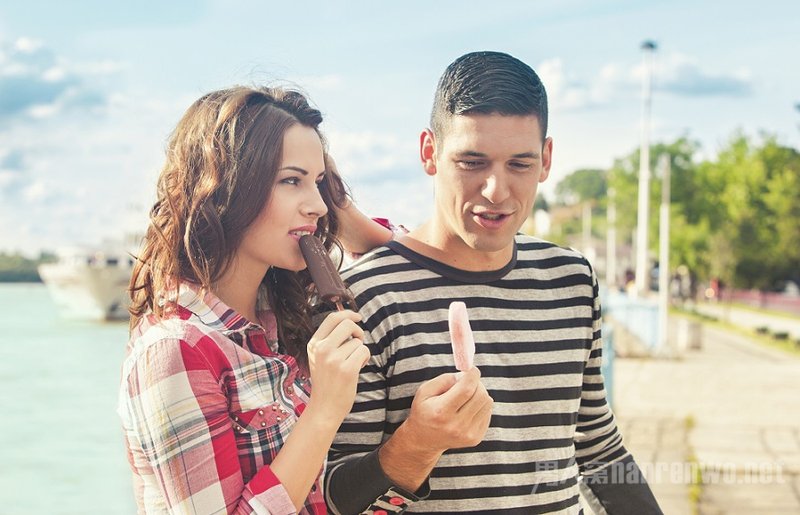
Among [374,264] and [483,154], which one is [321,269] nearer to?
[374,264]

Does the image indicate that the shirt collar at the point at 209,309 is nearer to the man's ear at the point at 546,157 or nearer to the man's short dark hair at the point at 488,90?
the man's short dark hair at the point at 488,90

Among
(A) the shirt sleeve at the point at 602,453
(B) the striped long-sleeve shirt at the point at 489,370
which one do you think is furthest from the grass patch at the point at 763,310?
(B) the striped long-sleeve shirt at the point at 489,370

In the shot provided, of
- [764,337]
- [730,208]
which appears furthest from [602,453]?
[730,208]

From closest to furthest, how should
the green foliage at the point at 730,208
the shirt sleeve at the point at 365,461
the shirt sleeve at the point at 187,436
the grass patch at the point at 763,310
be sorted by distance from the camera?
A: the shirt sleeve at the point at 187,436, the shirt sleeve at the point at 365,461, the green foliage at the point at 730,208, the grass patch at the point at 763,310

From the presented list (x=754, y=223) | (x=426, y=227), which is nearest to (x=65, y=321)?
(x=754, y=223)

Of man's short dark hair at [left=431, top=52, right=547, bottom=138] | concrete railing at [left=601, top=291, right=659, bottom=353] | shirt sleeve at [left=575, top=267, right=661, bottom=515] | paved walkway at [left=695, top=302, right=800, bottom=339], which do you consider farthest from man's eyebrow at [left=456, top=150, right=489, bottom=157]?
paved walkway at [left=695, top=302, right=800, bottom=339]

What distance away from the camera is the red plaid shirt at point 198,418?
5.91ft

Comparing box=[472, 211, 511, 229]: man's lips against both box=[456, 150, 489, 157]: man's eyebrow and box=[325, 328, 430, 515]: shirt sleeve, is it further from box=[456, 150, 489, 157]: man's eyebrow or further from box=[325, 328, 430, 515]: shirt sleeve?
box=[325, 328, 430, 515]: shirt sleeve

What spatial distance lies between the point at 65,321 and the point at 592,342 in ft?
256

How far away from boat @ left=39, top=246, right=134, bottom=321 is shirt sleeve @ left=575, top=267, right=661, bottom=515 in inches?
2434

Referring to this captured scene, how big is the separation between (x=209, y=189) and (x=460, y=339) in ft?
2.28

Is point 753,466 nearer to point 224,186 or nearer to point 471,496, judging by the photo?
point 471,496

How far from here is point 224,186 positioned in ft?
6.81

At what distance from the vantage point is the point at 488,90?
2.46m
